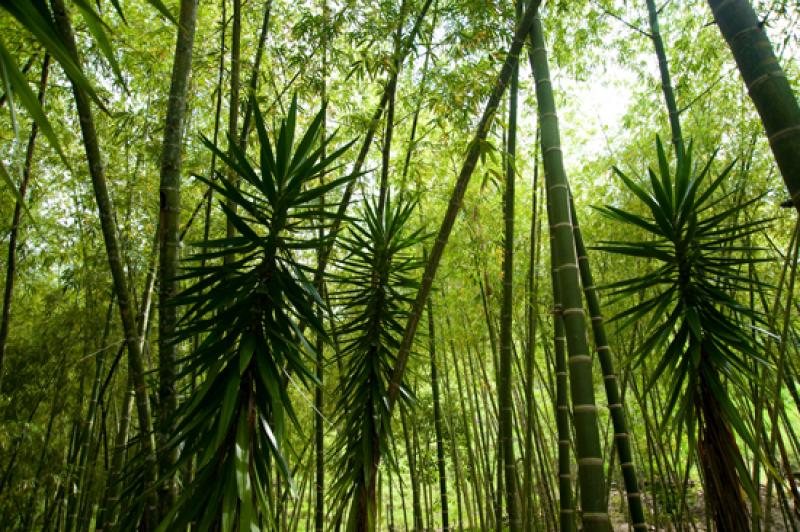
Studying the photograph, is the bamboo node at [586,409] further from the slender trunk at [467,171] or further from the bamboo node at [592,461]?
the slender trunk at [467,171]

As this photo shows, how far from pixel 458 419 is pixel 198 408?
5016 millimetres

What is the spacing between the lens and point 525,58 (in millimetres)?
3230

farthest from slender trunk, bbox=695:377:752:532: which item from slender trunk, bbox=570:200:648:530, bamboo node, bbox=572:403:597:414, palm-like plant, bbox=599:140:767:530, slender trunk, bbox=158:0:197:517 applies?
slender trunk, bbox=158:0:197:517

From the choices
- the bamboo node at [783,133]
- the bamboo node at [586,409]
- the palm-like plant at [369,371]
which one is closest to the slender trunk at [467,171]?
the palm-like plant at [369,371]

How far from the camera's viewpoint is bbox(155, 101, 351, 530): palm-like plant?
1.66 metres

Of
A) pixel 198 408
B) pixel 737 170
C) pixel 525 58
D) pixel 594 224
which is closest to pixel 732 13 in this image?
pixel 198 408

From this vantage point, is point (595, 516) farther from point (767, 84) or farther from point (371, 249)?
point (371, 249)

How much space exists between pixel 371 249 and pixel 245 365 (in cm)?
116

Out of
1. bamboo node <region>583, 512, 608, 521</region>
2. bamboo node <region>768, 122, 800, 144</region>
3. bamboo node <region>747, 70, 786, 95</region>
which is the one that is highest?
bamboo node <region>747, 70, 786, 95</region>

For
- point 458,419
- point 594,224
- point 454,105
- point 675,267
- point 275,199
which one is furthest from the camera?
point 458,419

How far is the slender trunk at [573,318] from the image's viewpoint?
1562 millimetres

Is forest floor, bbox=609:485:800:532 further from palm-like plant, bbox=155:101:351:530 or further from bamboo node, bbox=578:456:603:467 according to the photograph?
palm-like plant, bbox=155:101:351:530

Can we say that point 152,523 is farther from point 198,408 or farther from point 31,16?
point 31,16

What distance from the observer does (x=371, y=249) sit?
2.77 meters
